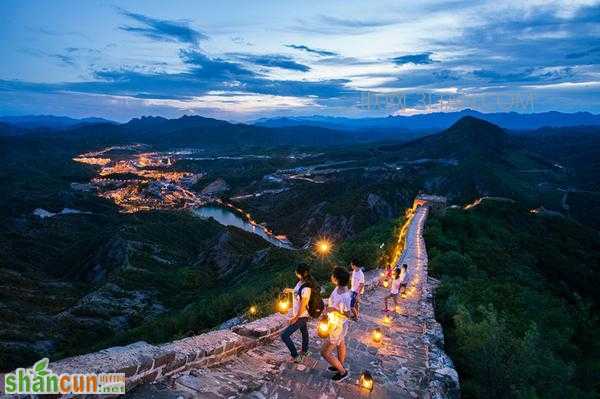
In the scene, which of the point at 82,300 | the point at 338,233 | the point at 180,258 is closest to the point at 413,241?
the point at 82,300

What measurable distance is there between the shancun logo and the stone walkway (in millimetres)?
597

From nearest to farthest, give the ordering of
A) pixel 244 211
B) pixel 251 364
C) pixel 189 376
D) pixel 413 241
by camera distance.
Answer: pixel 189 376
pixel 251 364
pixel 413 241
pixel 244 211

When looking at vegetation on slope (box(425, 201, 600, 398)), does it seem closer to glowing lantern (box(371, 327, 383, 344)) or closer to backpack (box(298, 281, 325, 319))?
glowing lantern (box(371, 327, 383, 344))

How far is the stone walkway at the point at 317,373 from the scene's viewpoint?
25.1ft

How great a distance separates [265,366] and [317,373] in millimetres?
1146

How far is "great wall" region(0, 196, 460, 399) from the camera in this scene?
7.20 metres

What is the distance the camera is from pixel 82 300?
4422 centimetres

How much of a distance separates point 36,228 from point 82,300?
5955cm

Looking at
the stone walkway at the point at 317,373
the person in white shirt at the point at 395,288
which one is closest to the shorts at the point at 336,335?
the stone walkway at the point at 317,373

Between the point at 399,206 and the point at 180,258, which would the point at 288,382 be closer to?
the point at 180,258

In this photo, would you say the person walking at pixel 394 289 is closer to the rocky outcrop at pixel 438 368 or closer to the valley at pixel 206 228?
the rocky outcrop at pixel 438 368

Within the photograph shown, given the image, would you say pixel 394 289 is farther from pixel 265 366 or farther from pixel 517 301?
pixel 517 301

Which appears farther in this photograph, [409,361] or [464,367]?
[464,367]

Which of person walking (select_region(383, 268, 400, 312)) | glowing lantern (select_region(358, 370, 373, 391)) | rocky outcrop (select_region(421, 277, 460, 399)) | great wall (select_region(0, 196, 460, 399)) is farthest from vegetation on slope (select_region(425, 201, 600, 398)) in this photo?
glowing lantern (select_region(358, 370, 373, 391))
